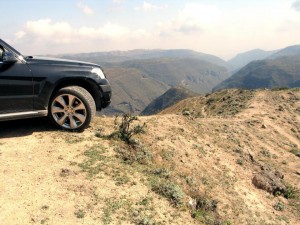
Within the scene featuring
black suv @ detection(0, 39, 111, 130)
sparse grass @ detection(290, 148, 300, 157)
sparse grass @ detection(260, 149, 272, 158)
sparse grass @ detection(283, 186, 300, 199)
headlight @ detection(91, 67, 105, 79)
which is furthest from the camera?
sparse grass @ detection(290, 148, 300, 157)

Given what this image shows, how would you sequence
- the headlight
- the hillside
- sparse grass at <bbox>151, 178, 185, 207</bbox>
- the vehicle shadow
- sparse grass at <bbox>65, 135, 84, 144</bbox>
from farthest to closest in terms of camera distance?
the headlight < the vehicle shadow < sparse grass at <bbox>65, 135, 84, 144</bbox> < sparse grass at <bbox>151, 178, 185, 207</bbox> < the hillside

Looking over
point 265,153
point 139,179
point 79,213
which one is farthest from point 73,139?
point 265,153

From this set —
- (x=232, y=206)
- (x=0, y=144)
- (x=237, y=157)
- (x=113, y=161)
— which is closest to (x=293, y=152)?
(x=237, y=157)

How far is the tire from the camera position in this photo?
952 centimetres

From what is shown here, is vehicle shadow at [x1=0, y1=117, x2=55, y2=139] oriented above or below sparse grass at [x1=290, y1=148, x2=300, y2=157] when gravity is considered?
above

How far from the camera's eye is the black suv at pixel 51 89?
872 centimetres

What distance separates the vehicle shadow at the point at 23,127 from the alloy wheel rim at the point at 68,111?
72 centimetres

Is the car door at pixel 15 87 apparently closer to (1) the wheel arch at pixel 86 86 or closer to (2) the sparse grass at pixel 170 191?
(1) the wheel arch at pixel 86 86

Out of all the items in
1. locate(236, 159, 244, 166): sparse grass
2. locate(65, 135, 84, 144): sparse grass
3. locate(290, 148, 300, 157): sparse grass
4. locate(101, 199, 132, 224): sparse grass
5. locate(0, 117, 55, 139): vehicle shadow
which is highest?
locate(0, 117, 55, 139): vehicle shadow

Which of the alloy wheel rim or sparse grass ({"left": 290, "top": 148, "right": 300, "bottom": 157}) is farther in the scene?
sparse grass ({"left": 290, "top": 148, "right": 300, "bottom": 157})

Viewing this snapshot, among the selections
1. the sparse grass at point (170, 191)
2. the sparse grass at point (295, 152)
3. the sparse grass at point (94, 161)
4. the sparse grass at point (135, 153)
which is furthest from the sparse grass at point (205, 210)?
the sparse grass at point (295, 152)

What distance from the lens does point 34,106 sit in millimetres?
9117

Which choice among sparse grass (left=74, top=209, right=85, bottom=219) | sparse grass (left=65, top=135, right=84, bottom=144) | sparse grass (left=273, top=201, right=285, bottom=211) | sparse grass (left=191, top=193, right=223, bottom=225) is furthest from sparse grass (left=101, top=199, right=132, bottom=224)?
sparse grass (left=273, top=201, right=285, bottom=211)

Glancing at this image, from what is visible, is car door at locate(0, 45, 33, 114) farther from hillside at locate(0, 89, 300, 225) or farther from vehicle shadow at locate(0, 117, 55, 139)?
vehicle shadow at locate(0, 117, 55, 139)
